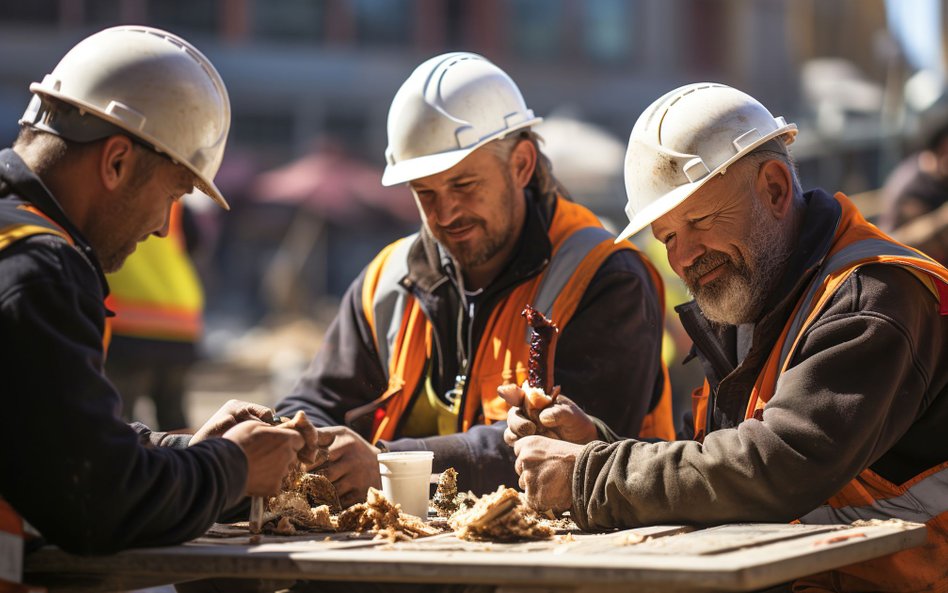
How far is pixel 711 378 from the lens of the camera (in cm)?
436

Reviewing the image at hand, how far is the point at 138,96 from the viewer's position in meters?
3.75

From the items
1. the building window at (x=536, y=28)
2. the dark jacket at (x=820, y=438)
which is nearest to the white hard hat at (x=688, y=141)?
the dark jacket at (x=820, y=438)

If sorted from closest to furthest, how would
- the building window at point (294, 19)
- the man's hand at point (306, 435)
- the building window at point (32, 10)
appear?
the man's hand at point (306, 435) < the building window at point (32, 10) < the building window at point (294, 19)

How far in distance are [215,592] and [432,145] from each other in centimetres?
188

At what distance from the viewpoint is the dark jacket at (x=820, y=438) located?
352 centimetres

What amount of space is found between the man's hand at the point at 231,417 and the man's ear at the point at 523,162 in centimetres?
175

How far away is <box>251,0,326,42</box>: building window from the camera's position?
108 feet

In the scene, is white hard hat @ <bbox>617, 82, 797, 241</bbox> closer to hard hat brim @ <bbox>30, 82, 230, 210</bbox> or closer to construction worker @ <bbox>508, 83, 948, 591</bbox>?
construction worker @ <bbox>508, 83, 948, 591</bbox>

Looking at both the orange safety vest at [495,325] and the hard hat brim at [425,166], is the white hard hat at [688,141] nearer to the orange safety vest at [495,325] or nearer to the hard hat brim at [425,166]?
the orange safety vest at [495,325]

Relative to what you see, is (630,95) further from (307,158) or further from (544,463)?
(544,463)

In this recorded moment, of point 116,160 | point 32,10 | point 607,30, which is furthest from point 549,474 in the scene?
point 607,30

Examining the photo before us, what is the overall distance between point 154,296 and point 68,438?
19.8ft

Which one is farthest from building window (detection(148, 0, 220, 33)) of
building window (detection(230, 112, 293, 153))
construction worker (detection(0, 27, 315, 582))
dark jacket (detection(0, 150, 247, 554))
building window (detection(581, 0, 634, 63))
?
dark jacket (detection(0, 150, 247, 554))

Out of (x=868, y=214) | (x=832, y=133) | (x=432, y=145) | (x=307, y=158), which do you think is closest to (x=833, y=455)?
(x=432, y=145)
